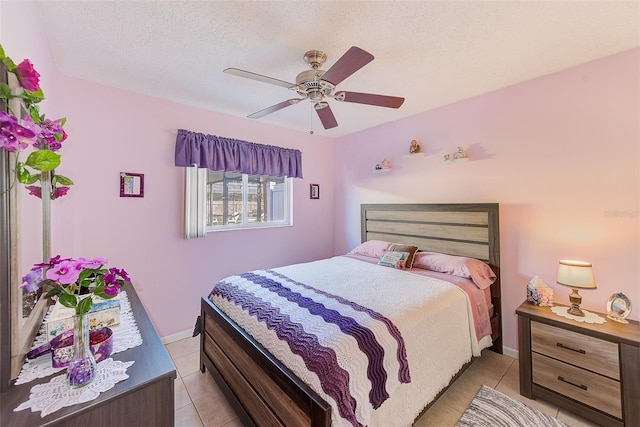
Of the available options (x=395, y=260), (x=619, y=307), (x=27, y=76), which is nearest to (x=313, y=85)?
(x=27, y=76)

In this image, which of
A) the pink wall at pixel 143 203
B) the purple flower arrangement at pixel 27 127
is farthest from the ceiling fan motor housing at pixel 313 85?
the pink wall at pixel 143 203

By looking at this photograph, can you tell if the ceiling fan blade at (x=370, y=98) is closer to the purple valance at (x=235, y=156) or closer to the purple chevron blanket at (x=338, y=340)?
the purple chevron blanket at (x=338, y=340)

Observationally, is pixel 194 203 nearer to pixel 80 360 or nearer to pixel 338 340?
pixel 80 360

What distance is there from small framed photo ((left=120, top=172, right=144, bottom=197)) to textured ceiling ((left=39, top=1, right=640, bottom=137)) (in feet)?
2.84

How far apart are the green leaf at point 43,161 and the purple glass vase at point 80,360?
559mm

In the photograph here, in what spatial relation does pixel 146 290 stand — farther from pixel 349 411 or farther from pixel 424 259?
pixel 424 259

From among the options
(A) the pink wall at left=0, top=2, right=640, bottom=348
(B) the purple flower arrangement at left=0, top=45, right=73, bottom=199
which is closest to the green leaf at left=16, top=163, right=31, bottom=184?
(B) the purple flower arrangement at left=0, top=45, right=73, bottom=199

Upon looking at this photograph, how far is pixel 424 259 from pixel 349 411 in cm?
201

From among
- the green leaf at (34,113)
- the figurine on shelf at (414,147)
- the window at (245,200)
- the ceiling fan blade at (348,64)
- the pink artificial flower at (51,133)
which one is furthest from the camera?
the window at (245,200)

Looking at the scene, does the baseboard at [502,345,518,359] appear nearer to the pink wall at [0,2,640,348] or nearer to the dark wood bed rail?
the pink wall at [0,2,640,348]

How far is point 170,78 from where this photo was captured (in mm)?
2445

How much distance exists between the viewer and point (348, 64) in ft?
5.18

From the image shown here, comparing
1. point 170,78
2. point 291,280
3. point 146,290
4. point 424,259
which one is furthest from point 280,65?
point 146,290

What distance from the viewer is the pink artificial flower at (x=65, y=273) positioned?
913 mm
